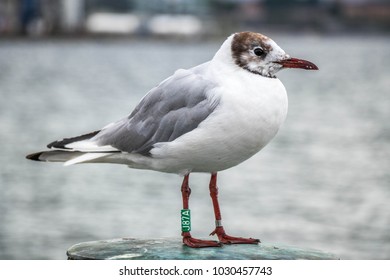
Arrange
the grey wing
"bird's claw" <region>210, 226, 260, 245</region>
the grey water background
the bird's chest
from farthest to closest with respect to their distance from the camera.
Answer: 1. the grey water background
2. "bird's claw" <region>210, 226, 260, 245</region>
3. the grey wing
4. the bird's chest

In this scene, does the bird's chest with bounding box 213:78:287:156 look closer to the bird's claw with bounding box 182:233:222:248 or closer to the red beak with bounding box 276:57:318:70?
the red beak with bounding box 276:57:318:70

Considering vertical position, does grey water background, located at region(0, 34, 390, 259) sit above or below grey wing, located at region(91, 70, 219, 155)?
below

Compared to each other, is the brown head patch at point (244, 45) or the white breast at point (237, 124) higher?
the brown head patch at point (244, 45)

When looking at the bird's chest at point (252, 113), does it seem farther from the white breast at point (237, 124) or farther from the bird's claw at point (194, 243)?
the bird's claw at point (194, 243)

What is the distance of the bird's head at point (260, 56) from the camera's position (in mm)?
3967

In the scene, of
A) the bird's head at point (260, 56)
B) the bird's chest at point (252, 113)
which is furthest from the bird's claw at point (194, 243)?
the bird's head at point (260, 56)

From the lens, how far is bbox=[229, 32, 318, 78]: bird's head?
3.97 metres

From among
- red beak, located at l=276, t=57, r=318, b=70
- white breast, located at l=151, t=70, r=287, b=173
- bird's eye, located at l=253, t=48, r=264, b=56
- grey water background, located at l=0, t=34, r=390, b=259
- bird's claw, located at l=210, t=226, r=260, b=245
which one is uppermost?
bird's eye, located at l=253, t=48, r=264, b=56

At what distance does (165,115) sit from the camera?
13.9 feet

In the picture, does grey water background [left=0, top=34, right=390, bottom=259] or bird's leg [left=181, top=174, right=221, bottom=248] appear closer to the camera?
bird's leg [left=181, top=174, right=221, bottom=248]

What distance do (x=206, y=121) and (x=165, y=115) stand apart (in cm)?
24

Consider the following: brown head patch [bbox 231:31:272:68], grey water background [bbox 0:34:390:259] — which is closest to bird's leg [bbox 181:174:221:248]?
brown head patch [bbox 231:31:272:68]

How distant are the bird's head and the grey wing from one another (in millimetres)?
179

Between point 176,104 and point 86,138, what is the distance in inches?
17.8
